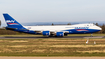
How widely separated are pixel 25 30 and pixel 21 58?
1226 inches

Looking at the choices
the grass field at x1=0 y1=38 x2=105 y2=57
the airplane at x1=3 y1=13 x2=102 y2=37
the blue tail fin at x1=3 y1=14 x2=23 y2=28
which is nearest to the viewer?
the grass field at x1=0 y1=38 x2=105 y2=57

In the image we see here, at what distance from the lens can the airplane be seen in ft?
146

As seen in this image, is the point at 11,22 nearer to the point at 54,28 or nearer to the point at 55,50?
the point at 54,28

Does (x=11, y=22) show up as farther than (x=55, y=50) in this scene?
Yes

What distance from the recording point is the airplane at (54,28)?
44562mm

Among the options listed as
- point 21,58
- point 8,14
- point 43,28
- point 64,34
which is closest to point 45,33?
point 43,28

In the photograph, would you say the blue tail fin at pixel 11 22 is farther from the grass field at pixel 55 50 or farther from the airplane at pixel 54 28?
the grass field at pixel 55 50

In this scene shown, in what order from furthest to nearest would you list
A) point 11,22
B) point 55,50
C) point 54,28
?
1. point 11,22
2. point 54,28
3. point 55,50

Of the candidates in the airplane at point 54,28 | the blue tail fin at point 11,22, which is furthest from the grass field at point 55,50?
the blue tail fin at point 11,22

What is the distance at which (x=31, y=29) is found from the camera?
154ft

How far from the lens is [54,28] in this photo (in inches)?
1825

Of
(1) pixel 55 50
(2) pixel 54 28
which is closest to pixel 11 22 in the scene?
(2) pixel 54 28

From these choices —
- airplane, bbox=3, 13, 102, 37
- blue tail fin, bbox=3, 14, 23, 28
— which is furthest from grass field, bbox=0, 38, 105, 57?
blue tail fin, bbox=3, 14, 23, 28

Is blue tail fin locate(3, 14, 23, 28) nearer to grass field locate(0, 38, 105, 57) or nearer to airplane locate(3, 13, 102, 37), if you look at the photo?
airplane locate(3, 13, 102, 37)
